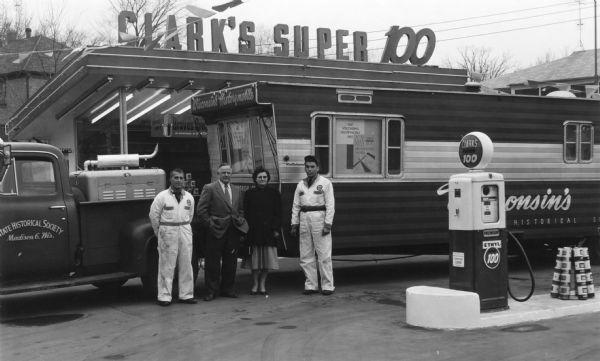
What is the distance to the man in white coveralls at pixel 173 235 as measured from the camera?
8742 mm

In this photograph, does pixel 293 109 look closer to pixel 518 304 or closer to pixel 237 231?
pixel 237 231

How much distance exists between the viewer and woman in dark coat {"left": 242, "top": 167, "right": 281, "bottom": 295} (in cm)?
955

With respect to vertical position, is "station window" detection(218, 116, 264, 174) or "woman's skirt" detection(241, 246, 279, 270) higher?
"station window" detection(218, 116, 264, 174)

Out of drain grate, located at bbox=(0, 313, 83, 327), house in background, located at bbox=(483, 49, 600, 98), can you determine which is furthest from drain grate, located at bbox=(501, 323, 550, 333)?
house in background, located at bbox=(483, 49, 600, 98)

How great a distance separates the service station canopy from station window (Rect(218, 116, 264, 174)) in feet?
15.1

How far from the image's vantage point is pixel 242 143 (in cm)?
1078

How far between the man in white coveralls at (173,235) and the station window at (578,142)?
660 centimetres

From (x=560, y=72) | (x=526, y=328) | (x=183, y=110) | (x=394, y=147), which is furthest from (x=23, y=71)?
(x=560, y=72)

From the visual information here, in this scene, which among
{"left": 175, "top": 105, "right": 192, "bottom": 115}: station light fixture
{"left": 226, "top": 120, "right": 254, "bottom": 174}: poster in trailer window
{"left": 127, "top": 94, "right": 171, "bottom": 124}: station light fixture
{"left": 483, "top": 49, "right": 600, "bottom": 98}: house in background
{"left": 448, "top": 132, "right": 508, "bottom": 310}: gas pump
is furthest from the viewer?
{"left": 483, "top": 49, "right": 600, "bottom": 98}: house in background

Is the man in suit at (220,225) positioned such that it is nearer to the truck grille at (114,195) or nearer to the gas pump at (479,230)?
the truck grille at (114,195)

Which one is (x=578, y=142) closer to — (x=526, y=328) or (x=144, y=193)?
(x=526, y=328)

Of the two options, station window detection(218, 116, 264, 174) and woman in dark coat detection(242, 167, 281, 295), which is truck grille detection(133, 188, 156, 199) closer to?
woman in dark coat detection(242, 167, 281, 295)

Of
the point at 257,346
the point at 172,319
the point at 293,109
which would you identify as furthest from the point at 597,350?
the point at 293,109

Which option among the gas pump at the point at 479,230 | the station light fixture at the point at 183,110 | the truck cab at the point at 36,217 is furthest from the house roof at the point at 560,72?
the truck cab at the point at 36,217
